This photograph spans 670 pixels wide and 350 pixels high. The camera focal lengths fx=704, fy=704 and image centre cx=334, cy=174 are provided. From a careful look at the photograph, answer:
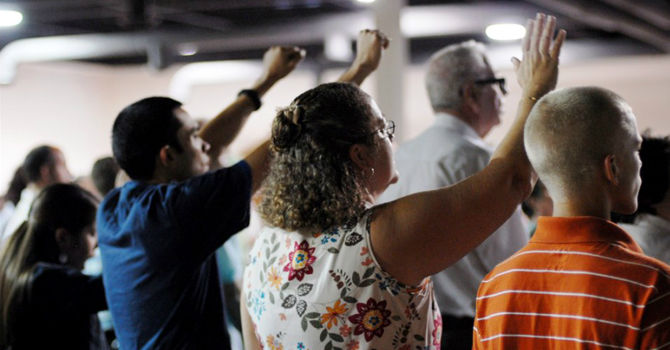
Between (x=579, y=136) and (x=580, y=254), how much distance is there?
0.65ft

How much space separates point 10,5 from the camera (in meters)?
6.52

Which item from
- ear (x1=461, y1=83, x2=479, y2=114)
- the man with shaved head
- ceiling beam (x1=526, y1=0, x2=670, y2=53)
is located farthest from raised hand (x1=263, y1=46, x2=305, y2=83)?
ceiling beam (x1=526, y1=0, x2=670, y2=53)

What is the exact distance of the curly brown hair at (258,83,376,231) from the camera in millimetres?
1334

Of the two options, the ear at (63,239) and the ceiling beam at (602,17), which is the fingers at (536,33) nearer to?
the ear at (63,239)

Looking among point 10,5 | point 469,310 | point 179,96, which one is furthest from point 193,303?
point 179,96

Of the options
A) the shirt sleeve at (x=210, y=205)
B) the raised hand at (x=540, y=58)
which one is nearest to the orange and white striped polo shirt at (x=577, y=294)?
the raised hand at (x=540, y=58)

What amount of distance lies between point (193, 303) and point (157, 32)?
5995 mm

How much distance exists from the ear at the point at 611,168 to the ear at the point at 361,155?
43cm

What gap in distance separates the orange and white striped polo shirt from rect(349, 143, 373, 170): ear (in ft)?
1.04

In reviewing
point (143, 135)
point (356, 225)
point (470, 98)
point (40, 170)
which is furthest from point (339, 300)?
point (40, 170)

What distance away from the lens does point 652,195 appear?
197 centimetres

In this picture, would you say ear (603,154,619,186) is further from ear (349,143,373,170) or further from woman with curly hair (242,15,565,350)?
ear (349,143,373,170)

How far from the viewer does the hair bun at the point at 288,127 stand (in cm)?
137

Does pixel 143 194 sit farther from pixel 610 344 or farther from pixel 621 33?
pixel 621 33
